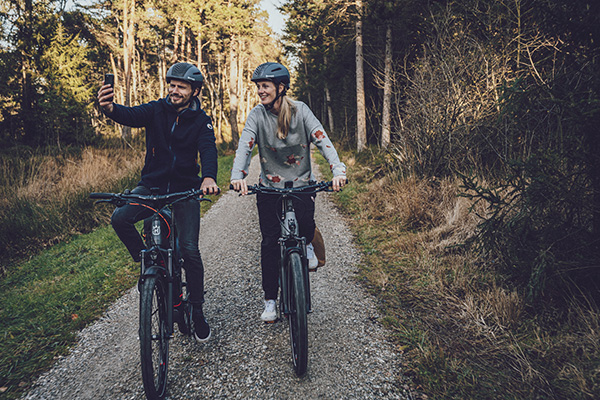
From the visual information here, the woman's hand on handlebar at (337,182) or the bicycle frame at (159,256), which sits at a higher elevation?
the woman's hand on handlebar at (337,182)

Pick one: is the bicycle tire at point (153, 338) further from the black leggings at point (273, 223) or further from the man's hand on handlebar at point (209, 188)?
the black leggings at point (273, 223)

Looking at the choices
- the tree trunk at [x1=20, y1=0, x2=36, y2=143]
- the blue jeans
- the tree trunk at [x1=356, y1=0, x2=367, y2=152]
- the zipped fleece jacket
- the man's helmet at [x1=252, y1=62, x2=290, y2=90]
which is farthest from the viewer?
the tree trunk at [x1=356, y1=0, x2=367, y2=152]

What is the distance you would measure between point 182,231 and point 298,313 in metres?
1.26

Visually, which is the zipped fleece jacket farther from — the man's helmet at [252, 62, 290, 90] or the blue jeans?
the man's helmet at [252, 62, 290, 90]

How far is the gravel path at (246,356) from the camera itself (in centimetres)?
251

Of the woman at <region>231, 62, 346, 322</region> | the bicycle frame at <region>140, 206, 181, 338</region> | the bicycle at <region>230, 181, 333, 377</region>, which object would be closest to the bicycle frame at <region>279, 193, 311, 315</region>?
the bicycle at <region>230, 181, 333, 377</region>

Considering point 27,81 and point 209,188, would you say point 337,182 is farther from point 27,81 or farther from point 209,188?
point 27,81

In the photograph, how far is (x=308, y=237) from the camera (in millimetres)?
3227

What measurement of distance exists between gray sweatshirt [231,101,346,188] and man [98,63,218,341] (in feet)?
1.15

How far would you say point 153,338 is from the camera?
7.50 feet

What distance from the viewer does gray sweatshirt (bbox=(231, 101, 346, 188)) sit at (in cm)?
293

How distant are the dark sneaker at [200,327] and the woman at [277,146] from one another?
733 millimetres

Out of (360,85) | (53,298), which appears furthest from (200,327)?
(360,85)

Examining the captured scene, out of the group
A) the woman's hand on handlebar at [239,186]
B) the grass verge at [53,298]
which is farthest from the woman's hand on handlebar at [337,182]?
the grass verge at [53,298]
